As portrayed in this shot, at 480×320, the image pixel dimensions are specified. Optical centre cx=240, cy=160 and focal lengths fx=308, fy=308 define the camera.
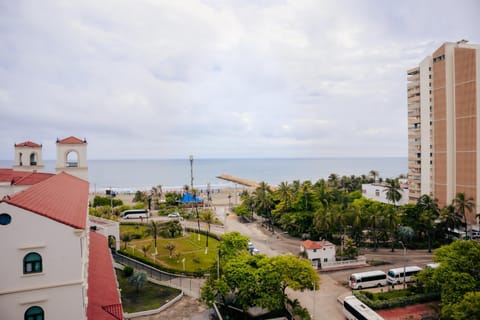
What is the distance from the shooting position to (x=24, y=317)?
13078 mm

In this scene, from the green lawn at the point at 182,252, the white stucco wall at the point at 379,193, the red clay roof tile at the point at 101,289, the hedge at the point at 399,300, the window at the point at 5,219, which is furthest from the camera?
the white stucco wall at the point at 379,193

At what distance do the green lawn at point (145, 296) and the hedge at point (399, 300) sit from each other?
15011 mm

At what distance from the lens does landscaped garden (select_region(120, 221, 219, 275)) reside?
32.5m

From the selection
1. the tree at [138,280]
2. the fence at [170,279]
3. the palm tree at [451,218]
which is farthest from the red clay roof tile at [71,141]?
the palm tree at [451,218]

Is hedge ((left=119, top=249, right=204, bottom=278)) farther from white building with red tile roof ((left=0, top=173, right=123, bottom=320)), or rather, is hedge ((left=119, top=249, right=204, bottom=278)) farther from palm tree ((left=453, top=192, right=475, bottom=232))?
palm tree ((left=453, top=192, right=475, bottom=232))

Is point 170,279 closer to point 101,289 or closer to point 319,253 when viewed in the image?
point 101,289

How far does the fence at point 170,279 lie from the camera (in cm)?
2703

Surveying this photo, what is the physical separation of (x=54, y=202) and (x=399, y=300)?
24735mm

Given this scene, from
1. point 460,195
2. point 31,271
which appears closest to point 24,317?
point 31,271

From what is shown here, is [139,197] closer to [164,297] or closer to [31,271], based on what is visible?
[164,297]

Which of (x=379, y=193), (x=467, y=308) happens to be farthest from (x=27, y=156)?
(x=379, y=193)

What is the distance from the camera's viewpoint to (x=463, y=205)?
41906 millimetres

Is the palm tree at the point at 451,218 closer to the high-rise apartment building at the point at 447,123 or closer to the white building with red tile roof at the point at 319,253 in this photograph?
the high-rise apartment building at the point at 447,123

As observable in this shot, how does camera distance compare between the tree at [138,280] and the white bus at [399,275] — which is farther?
the white bus at [399,275]
